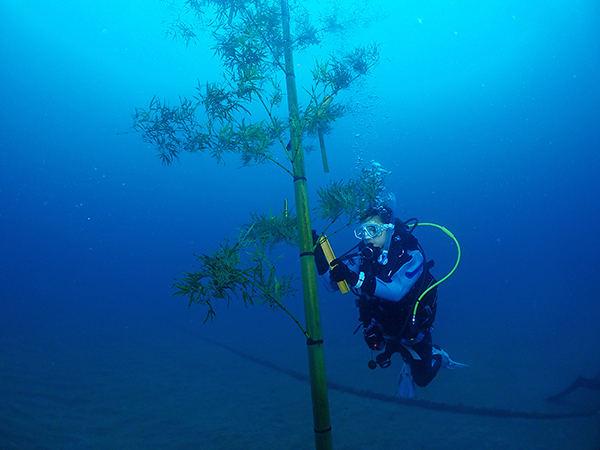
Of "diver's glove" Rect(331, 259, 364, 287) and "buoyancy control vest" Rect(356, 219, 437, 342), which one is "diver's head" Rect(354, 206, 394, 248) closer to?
"buoyancy control vest" Rect(356, 219, 437, 342)

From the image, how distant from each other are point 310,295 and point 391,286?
1.11 meters

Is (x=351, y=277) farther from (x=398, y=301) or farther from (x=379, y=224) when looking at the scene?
(x=398, y=301)

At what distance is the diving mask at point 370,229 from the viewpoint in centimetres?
328

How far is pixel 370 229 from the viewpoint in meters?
3.33

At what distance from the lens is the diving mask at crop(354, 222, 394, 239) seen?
3.28 meters

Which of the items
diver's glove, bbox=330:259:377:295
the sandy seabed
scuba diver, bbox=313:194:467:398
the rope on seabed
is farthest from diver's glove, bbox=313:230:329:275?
the rope on seabed

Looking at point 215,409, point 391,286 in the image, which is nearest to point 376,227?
point 391,286

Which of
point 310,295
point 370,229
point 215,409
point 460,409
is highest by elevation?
point 370,229

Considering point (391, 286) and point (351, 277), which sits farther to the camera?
point (391, 286)

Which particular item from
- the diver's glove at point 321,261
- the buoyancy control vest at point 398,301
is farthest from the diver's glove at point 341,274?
the buoyancy control vest at point 398,301

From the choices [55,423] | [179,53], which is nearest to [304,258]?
[55,423]

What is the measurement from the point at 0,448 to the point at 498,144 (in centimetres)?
13069

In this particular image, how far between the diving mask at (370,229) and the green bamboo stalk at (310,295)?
78cm

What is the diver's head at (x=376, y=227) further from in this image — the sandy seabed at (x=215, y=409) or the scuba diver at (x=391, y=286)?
the sandy seabed at (x=215, y=409)
